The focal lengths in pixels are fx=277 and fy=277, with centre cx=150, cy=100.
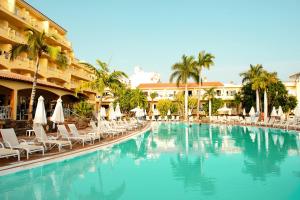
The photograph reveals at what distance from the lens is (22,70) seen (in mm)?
30281

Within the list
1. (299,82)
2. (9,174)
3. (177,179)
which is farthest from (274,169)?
(299,82)

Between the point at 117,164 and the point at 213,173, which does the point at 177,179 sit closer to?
the point at 213,173

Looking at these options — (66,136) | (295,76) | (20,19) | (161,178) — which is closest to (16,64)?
(20,19)

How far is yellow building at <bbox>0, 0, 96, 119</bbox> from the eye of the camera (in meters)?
20.0

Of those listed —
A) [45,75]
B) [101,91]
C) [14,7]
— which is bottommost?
[101,91]

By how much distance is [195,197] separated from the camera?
274 inches

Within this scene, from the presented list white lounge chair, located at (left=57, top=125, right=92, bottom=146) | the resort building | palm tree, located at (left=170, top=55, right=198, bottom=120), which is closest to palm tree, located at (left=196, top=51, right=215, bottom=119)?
palm tree, located at (left=170, top=55, right=198, bottom=120)

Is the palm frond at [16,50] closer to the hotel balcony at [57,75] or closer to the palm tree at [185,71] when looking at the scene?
the hotel balcony at [57,75]

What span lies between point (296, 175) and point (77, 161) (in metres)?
8.03

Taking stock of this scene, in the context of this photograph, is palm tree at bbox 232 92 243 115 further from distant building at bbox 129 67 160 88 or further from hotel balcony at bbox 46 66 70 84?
distant building at bbox 129 67 160 88

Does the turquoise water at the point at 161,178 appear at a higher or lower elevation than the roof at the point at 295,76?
lower

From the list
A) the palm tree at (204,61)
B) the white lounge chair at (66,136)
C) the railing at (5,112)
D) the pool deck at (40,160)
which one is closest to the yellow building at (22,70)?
the railing at (5,112)

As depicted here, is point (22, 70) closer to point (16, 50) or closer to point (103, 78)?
point (16, 50)

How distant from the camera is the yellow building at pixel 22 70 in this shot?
20.0 meters
